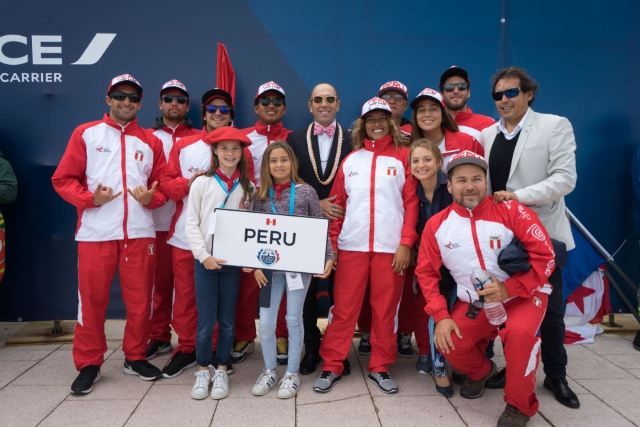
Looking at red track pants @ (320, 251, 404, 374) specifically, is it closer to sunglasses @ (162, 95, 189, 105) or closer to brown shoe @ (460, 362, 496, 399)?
brown shoe @ (460, 362, 496, 399)

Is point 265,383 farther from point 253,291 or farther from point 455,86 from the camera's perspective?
point 455,86

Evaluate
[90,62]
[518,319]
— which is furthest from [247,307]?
[90,62]

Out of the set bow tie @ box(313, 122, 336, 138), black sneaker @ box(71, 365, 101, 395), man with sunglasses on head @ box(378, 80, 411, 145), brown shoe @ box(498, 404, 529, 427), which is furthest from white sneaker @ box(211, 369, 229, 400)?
man with sunglasses on head @ box(378, 80, 411, 145)

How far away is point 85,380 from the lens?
3027 millimetres

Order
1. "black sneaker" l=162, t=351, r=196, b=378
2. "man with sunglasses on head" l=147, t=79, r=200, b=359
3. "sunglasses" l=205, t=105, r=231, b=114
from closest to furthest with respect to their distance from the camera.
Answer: "black sneaker" l=162, t=351, r=196, b=378
"sunglasses" l=205, t=105, r=231, b=114
"man with sunglasses on head" l=147, t=79, r=200, b=359

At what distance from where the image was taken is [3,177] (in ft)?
12.3

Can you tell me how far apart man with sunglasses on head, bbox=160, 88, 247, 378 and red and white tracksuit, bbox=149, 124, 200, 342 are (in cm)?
18

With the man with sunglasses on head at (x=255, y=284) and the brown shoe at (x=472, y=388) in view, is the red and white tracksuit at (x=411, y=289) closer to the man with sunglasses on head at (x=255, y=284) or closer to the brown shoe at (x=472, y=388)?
the brown shoe at (x=472, y=388)

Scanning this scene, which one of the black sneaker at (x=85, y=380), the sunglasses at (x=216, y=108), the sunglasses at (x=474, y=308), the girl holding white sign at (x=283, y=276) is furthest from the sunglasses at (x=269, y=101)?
the black sneaker at (x=85, y=380)

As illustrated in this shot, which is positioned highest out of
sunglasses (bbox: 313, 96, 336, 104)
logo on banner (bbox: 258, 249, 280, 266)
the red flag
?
the red flag

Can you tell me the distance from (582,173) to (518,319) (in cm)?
238

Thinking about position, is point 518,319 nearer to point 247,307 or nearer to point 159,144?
point 247,307

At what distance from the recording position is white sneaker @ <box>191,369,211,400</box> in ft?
9.46

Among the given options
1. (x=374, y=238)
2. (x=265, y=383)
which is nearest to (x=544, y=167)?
(x=374, y=238)
